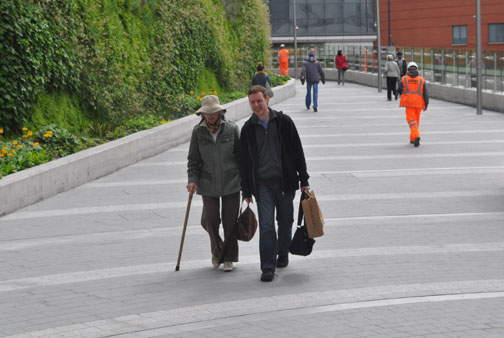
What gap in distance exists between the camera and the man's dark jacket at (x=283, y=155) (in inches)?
326

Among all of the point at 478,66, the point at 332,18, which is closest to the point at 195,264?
the point at 478,66

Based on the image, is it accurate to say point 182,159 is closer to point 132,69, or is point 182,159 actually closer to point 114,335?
point 132,69

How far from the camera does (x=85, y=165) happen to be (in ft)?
46.2

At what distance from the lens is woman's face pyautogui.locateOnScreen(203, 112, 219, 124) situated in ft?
27.8

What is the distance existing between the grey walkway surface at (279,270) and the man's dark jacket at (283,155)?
0.82 meters

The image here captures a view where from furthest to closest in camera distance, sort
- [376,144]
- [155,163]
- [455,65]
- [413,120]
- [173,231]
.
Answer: [455,65] < [376,144] < [413,120] < [155,163] < [173,231]

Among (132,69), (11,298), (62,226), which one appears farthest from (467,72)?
(11,298)

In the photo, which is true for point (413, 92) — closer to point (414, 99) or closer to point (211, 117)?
point (414, 99)

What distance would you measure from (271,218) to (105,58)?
1066cm

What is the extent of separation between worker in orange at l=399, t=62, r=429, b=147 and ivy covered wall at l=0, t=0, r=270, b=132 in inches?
219

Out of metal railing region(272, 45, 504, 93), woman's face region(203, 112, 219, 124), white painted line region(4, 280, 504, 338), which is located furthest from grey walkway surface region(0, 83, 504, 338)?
metal railing region(272, 45, 504, 93)

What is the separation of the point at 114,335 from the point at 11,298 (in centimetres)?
150

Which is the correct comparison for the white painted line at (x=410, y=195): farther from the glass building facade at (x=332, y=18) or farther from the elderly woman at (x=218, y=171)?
the glass building facade at (x=332, y=18)

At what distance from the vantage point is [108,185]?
1390cm
